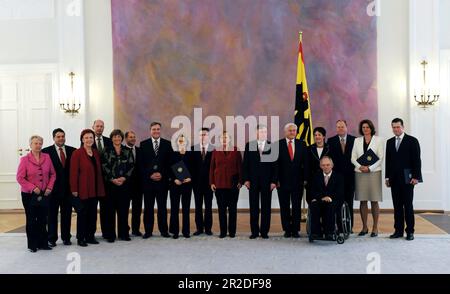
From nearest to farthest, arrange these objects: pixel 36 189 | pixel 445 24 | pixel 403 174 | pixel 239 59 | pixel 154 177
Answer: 1. pixel 36 189
2. pixel 403 174
3. pixel 154 177
4. pixel 445 24
5. pixel 239 59

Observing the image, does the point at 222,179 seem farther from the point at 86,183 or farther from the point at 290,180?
the point at 86,183

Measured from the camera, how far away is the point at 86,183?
5.62 m

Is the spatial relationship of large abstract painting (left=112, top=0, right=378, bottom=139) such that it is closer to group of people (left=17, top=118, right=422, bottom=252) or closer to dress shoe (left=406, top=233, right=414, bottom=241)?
group of people (left=17, top=118, right=422, bottom=252)

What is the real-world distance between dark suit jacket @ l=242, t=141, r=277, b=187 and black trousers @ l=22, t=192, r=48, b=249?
257cm

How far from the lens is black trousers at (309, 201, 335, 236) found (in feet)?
17.8

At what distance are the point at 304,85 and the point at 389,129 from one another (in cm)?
190

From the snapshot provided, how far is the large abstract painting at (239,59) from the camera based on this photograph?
809 centimetres

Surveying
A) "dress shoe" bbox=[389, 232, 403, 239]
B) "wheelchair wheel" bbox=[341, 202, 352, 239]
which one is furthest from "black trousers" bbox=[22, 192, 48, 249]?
"dress shoe" bbox=[389, 232, 403, 239]

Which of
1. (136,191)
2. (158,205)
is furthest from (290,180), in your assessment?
(136,191)

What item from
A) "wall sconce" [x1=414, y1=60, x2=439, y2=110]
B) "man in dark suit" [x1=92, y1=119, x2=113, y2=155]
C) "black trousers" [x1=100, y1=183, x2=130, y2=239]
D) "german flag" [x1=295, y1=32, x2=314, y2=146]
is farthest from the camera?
"wall sconce" [x1=414, y1=60, x2=439, y2=110]

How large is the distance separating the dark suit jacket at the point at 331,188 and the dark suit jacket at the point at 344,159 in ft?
1.16

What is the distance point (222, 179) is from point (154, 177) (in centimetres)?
89

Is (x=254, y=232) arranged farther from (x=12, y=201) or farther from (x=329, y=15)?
(x=12, y=201)

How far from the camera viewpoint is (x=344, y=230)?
18.1ft
